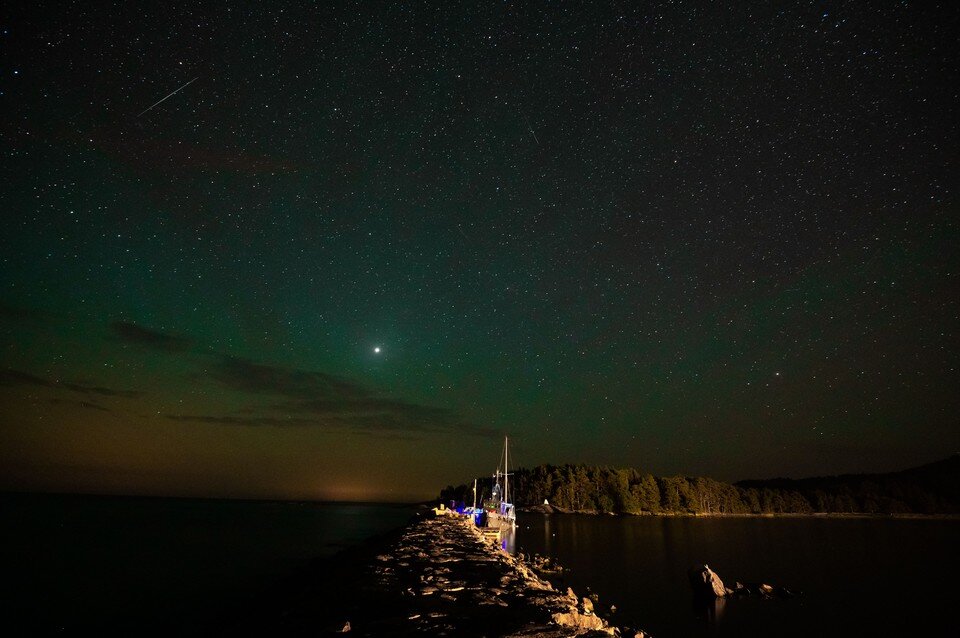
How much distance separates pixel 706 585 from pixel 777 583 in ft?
28.6

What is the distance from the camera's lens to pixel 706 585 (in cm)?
2475

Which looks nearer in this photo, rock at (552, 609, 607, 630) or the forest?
rock at (552, 609, 607, 630)

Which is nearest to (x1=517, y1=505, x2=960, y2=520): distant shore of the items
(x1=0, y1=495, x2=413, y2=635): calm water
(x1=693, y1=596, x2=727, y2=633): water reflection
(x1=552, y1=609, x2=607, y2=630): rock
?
(x1=0, y1=495, x2=413, y2=635): calm water

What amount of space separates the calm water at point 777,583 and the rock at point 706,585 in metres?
0.75

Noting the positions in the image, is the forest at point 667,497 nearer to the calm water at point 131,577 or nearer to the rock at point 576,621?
the calm water at point 131,577

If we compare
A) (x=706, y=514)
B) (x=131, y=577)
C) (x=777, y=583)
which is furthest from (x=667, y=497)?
(x=131, y=577)

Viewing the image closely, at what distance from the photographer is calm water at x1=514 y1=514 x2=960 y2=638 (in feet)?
67.8

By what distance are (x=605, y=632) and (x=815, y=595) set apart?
80.9ft

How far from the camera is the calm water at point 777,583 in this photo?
2067 cm

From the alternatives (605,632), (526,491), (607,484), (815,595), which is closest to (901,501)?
(607,484)

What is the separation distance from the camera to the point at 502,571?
1797 centimetres

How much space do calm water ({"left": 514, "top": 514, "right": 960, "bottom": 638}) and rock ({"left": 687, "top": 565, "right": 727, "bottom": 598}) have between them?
0.75 metres

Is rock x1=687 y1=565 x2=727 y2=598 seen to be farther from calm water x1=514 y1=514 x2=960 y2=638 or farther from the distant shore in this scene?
the distant shore

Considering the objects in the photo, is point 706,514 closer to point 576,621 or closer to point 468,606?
point 468,606
